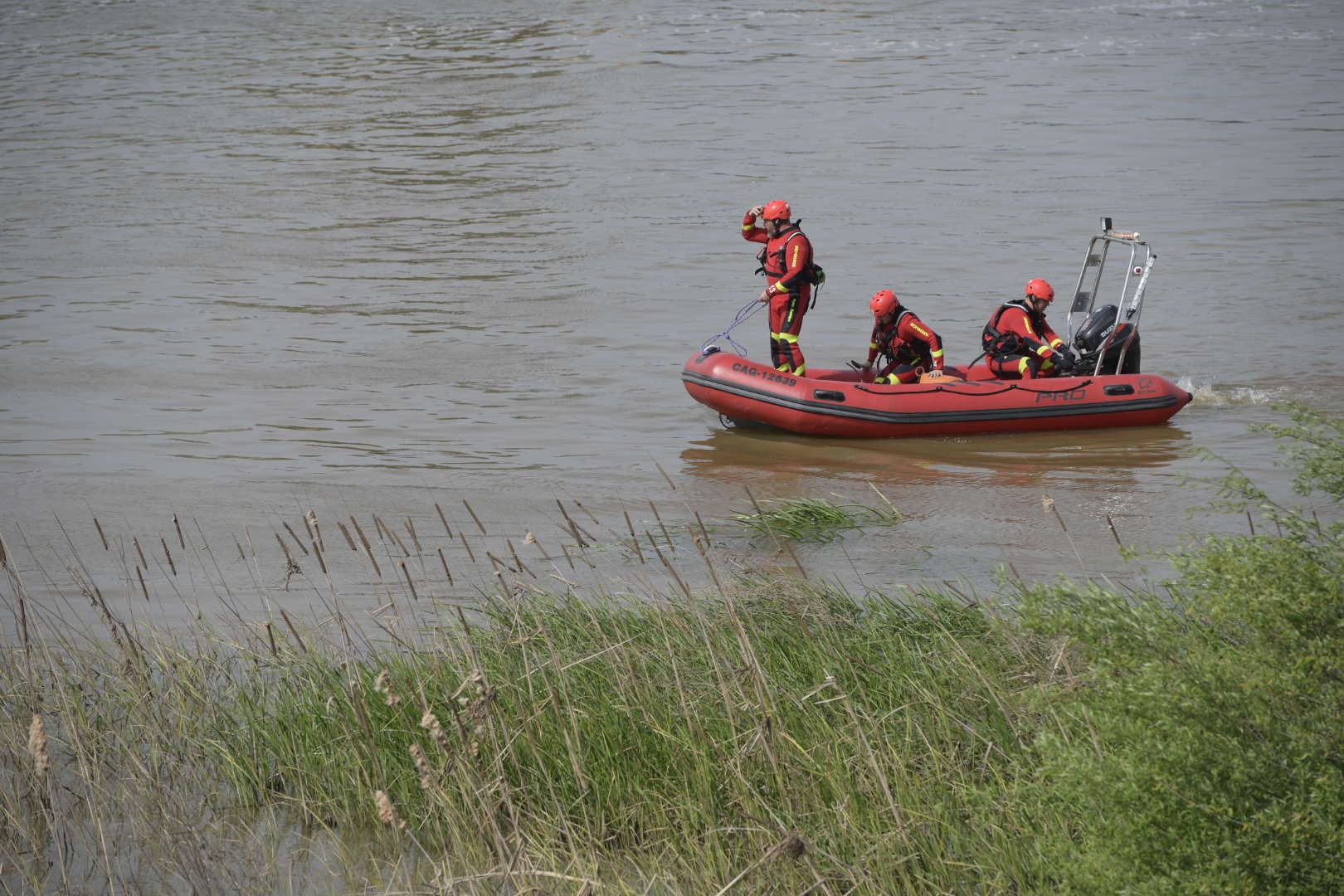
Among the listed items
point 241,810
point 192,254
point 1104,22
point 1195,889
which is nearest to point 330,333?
point 192,254

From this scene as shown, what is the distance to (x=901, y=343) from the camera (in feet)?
35.7

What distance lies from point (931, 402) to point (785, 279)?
1453 mm

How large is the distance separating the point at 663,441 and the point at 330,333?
17.2 ft

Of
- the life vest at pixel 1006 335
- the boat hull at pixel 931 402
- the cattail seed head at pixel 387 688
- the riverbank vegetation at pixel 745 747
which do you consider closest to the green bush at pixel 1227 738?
the riverbank vegetation at pixel 745 747

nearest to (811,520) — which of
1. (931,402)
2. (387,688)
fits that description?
(931,402)

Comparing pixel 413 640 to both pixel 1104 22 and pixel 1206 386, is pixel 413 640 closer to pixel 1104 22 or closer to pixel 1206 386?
pixel 1206 386

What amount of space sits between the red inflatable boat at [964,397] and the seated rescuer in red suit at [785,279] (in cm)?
42

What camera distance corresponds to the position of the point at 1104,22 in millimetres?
37656

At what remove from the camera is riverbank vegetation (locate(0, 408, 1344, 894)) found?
118 inches

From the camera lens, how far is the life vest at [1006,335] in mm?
10656

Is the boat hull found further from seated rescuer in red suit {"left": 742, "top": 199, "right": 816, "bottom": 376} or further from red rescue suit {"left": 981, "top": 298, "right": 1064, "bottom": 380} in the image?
seated rescuer in red suit {"left": 742, "top": 199, "right": 816, "bottom": 376}

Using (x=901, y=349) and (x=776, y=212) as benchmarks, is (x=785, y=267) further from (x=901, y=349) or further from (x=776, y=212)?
(x=901, y=349)

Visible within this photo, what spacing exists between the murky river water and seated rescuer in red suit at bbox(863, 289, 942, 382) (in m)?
0.62

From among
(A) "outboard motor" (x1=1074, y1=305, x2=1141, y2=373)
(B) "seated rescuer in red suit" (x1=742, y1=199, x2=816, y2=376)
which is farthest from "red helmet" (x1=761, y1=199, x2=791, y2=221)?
(A) "outboard motor" (x1=1074, y1=305, x2=1141, y2=373)
